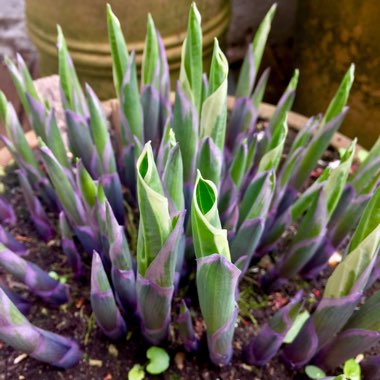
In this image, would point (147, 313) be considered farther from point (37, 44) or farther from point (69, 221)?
point (37, 44)

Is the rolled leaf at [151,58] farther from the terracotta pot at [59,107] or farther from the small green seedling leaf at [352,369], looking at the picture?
the small green seedling leaf at [352,369]

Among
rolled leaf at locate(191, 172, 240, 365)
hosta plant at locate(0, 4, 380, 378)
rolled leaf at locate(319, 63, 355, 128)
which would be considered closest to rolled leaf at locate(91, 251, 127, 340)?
hosta plant at locate(0, 4, 380, 378)

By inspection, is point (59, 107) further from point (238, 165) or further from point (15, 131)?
point (238, 165)

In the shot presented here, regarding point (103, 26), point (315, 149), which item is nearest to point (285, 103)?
point (315, 149)

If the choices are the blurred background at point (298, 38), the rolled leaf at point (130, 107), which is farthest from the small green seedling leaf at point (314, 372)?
the blurred background at point (298, 38)

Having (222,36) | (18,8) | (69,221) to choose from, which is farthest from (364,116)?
(18,8)

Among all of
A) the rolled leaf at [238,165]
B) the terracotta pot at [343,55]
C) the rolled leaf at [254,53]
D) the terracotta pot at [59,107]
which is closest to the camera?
the rolled leaf at [238,165]
